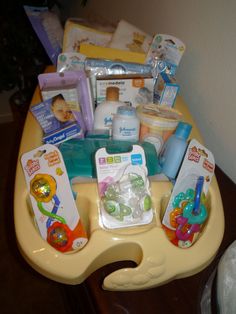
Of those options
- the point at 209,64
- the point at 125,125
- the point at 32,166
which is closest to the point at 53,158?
the point at 32,166

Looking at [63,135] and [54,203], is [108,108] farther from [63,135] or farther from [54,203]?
[54,203]

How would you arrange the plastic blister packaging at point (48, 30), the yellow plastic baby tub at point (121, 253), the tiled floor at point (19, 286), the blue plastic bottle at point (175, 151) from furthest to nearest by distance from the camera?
the tiled floor at point (19, 286) < the plastic blister packaging at point (48, 30) < the blue plastic bottle at point (175, 151) < the yellow plastic baby tub at point (121, 253)

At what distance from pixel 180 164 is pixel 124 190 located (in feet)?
0.44

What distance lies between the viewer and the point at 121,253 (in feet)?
1.38

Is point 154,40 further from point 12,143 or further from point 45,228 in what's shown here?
point 12,143

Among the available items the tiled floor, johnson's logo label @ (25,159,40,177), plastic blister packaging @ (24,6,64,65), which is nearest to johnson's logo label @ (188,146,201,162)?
johnson's logo label @ (25,159,40,177)

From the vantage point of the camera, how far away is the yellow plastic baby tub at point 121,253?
38cm

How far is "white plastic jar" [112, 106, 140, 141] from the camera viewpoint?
0.50m

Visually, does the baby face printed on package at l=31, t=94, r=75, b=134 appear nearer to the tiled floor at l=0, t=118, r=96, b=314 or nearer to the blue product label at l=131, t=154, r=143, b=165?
the blue product label at l=131, t=154, r=143, b=165

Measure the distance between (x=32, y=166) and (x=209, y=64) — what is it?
422 mm

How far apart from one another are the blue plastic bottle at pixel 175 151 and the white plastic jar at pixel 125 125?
7cm

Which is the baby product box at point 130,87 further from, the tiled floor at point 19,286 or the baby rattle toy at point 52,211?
the tiled floor at point 19,286

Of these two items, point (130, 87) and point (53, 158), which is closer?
point (53, 158)

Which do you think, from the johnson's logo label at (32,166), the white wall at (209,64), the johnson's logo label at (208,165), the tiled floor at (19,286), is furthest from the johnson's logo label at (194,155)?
the tiled floor at (19,286)
